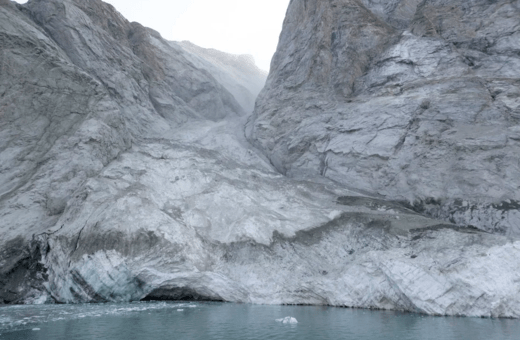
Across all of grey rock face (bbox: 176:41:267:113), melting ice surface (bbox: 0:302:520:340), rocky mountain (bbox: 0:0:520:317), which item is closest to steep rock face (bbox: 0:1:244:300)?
rocky mountain (bbox: 0:0:520:317)

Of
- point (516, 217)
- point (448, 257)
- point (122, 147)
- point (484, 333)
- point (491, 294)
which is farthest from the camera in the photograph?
point (122, 147)

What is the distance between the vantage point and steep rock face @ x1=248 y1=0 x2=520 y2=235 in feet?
90.3

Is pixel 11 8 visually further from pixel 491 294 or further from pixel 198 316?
pixel 491 294

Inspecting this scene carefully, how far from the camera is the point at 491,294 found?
20219 millimetres

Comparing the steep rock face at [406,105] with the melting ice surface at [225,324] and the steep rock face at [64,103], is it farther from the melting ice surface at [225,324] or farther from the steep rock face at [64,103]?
the steep rock face at [64,103]

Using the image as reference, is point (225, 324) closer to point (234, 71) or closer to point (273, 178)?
point (273, 178)

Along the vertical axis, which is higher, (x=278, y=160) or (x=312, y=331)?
(x=278, y=160)

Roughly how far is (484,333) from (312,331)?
6351mm

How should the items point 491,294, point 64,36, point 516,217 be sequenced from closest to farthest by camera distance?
point 491,294
point 516,217
point 64,36

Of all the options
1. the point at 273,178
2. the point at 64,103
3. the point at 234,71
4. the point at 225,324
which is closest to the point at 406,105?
the point at 273,178

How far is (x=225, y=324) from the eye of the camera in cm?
1688

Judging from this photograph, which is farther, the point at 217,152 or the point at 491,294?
the point at 217,152

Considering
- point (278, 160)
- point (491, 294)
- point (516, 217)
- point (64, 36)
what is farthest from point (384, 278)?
point (64, 36)

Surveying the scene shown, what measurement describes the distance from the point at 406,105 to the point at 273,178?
1200 cm
